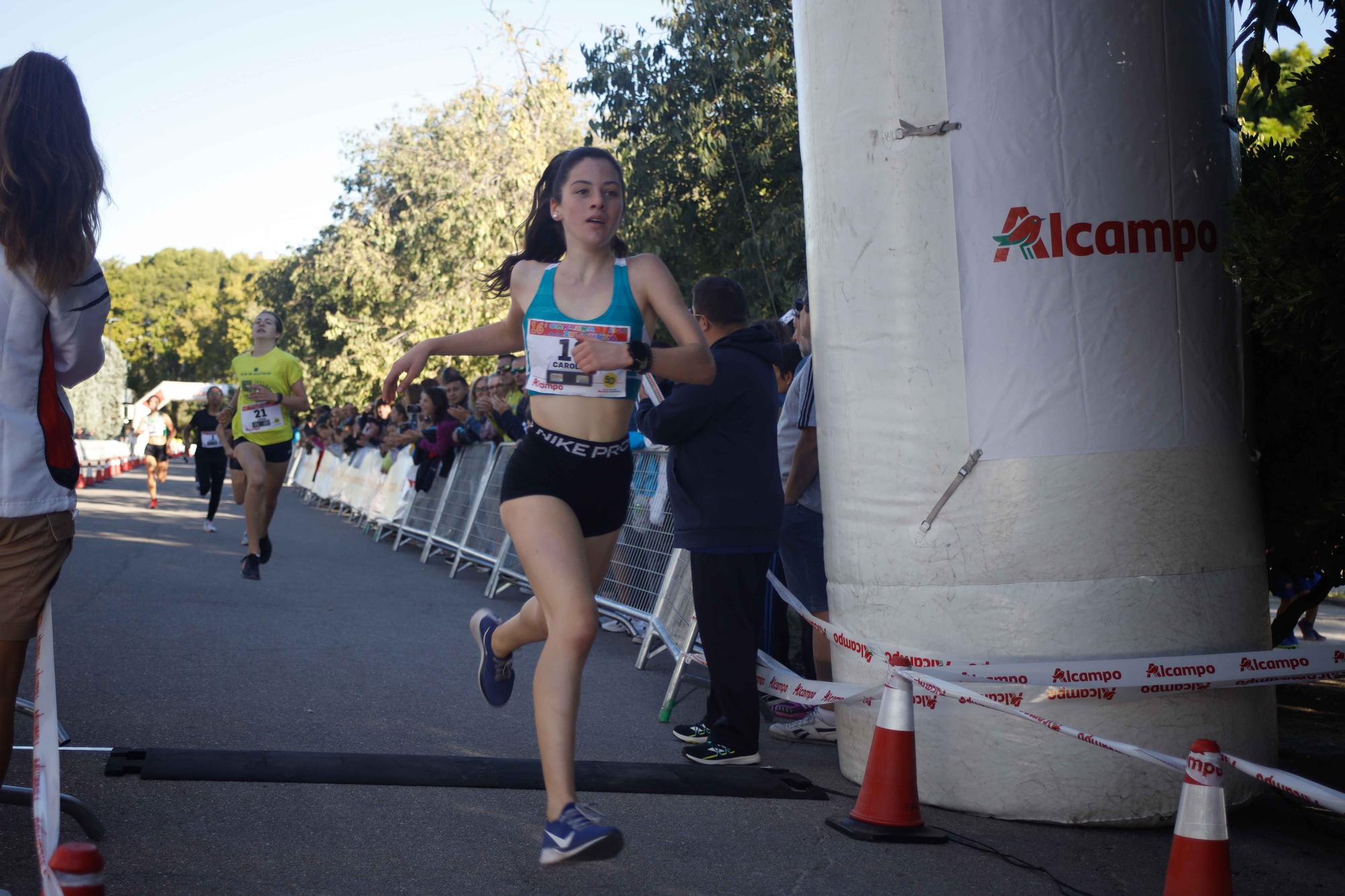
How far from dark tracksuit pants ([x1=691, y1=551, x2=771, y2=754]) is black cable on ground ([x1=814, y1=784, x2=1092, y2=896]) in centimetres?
128

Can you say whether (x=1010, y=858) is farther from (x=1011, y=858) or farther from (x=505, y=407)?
(x=505, y=407)

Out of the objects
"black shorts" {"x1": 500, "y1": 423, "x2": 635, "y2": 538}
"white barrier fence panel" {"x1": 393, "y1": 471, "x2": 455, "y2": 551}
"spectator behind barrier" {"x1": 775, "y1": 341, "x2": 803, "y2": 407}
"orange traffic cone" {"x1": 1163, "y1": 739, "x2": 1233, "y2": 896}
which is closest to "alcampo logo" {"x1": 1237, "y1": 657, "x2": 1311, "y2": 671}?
"orange traffic cone" {"x1": 1163, "y1": 739, "x2": 1233, "y2": 896}

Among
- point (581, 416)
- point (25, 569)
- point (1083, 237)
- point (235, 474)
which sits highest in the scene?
point (1083, 237)

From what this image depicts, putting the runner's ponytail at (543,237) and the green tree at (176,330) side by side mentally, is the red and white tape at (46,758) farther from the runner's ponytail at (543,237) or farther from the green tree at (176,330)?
the green tree at (176,330)

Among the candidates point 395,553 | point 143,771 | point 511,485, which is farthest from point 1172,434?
point 395,553

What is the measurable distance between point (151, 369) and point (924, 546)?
11571cm

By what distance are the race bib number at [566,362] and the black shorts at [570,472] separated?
158 millimetres

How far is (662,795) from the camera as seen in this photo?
507cm

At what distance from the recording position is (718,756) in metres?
5.75

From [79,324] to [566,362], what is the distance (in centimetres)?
146

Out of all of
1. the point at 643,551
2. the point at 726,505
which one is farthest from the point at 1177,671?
the point at 643,551

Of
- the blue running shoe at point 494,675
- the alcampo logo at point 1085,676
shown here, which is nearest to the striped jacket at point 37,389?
the blue running shoe at point 494,675

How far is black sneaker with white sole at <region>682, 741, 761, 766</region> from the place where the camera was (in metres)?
5.73

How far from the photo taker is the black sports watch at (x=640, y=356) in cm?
408
